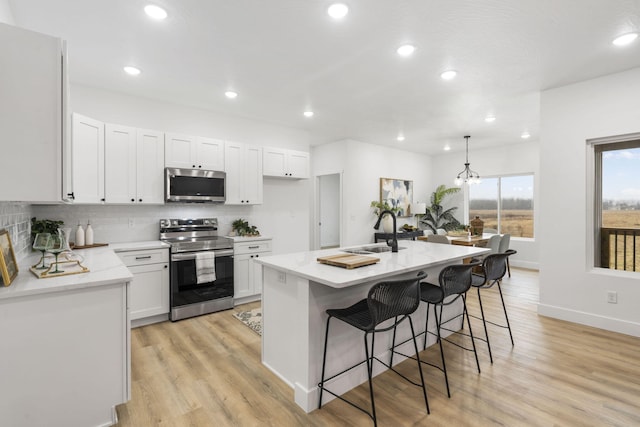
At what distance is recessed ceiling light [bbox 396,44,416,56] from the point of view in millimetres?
2725

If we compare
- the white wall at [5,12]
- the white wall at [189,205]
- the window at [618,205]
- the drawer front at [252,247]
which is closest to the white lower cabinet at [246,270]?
the drawer front at [252,247]

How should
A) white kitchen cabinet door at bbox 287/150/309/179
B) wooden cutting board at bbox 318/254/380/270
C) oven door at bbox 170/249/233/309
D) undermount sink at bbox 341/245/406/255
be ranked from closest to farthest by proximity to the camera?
wooden cutting board at bbox 318/254/380/270
undermount sink at bbox 341/245/406/255
oven door at bbox 170/249/233/309
white kitchen cabinet door at bbox 287/150/309/179

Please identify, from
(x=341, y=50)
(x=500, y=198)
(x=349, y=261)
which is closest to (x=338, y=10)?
(x=341, y=50)

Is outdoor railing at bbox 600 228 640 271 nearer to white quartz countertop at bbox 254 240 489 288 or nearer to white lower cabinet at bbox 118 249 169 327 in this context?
white quartz countertop at bbox 254 240 489 288

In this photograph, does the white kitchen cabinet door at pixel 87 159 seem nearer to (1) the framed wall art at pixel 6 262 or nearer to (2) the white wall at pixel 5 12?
(2) the white wall at pixel 5 12

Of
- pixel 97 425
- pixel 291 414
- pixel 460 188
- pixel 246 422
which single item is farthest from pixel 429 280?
pixel 460 188

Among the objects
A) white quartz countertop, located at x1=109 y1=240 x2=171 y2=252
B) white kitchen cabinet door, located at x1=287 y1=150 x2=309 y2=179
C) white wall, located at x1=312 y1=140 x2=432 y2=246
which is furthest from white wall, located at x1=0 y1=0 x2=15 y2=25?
white wall, located at x1=312 y1=140 x2=432 y2=246

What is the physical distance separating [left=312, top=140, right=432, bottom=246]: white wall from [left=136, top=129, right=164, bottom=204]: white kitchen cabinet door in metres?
3.62

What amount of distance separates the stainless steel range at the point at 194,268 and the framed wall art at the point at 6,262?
1.72 metres

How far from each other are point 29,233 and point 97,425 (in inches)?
86.6

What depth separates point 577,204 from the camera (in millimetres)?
3562

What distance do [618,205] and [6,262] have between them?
5539 millimetres

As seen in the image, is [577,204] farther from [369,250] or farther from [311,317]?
[311,317]

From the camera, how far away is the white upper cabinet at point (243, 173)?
442 centimetres
